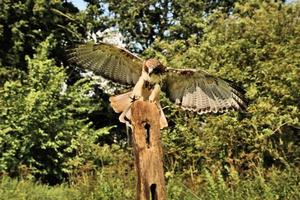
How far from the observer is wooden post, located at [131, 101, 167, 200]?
17.0ft

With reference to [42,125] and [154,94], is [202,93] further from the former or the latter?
[42,125]

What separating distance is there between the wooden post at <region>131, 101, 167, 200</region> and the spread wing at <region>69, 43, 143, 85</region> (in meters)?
0.87

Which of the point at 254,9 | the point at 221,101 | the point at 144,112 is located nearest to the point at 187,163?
the point at 254,9

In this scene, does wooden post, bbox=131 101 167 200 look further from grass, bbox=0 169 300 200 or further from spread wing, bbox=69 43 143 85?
grass, bbox=0 169 300 200

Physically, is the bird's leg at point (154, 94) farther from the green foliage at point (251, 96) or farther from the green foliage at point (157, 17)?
the green foliage at point (157, 17)

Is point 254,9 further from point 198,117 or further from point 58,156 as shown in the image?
point 58,156

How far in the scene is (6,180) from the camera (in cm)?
1209

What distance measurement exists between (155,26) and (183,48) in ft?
32.4

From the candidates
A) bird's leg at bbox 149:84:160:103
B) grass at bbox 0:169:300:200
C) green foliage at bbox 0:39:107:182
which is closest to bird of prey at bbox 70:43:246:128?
bird's leg at bbox 149:84:160:103

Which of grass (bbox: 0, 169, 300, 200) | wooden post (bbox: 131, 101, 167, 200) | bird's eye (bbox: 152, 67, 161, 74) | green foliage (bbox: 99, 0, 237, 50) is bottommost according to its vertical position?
grass (bbox: 0, 169, 300, 200)

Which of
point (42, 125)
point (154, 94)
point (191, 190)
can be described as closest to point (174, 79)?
point (154, 94)

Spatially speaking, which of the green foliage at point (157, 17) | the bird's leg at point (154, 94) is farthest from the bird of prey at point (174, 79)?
the green foliage at point (157, 17)

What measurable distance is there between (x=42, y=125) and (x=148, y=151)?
13.8 metres

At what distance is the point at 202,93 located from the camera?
20.7 feet
